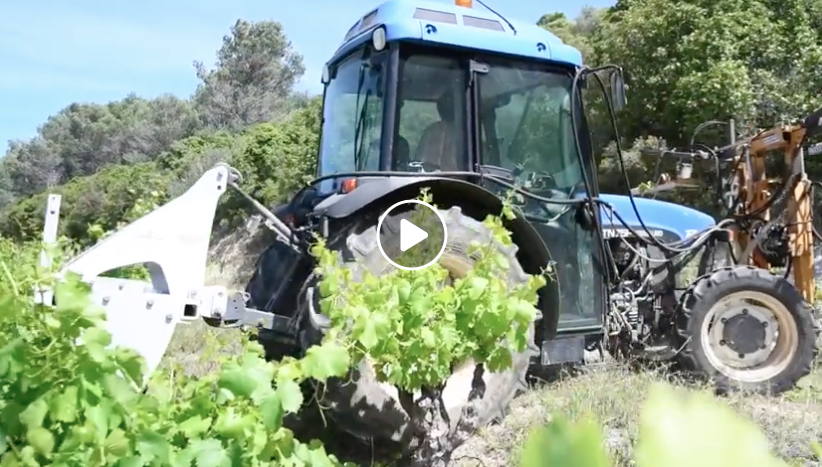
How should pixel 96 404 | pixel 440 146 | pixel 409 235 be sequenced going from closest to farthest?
pixel 96 404
pixel 409 235
pixel 440 146

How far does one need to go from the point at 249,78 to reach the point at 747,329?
125 feet

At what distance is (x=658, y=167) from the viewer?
6777 mm

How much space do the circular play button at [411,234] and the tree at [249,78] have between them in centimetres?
3405

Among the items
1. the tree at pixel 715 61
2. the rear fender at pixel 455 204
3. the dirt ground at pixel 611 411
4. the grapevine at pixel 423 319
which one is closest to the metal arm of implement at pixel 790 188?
the dirt ground at pixel 611 411

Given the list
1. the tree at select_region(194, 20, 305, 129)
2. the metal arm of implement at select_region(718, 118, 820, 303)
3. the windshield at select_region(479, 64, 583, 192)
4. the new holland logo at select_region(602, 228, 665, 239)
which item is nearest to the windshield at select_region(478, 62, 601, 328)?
the windshield at select_region(479, 64, 583, 192)

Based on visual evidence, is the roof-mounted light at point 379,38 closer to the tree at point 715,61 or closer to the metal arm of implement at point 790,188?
the metal arm of implement at point 790,188

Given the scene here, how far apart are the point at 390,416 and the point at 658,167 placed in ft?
13.2

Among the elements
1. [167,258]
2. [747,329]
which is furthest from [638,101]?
[167,258]

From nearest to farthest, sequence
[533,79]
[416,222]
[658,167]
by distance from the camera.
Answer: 1. [416,222]
2. [533,79]
3. [658,167]

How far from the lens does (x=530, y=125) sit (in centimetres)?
495

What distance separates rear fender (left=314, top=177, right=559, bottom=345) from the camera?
3.91 m

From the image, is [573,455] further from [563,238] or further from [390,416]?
[563,238]

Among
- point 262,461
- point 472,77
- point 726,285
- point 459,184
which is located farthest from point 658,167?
point 262,461

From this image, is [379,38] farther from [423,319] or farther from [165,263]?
[423,319]
